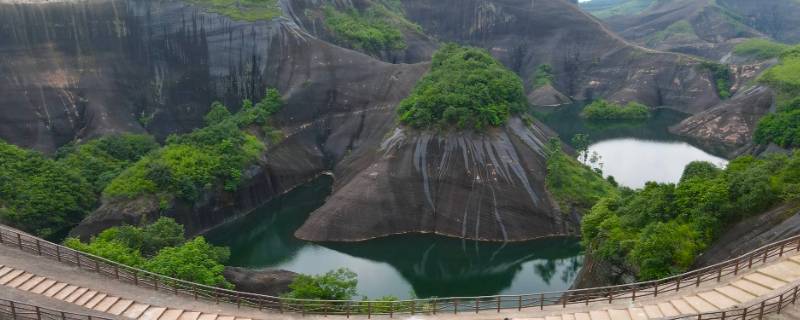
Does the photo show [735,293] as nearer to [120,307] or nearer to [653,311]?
[653,311]

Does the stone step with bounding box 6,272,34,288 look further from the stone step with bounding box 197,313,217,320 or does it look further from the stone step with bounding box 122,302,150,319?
the stone step with bounding box 197,313,217,320

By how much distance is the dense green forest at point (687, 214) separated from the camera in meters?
22.8

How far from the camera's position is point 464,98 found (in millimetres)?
49375

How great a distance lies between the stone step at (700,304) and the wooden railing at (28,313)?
702 inches

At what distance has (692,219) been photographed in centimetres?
2442

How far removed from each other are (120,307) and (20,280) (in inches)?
133

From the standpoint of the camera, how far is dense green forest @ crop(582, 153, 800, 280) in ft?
74.6

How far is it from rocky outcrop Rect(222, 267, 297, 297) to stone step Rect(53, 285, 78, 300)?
11677 millimetres

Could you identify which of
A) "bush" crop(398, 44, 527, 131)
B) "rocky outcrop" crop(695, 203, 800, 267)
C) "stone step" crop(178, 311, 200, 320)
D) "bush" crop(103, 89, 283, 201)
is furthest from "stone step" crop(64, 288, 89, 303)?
"bush" crop(398, 44, 527, 131)

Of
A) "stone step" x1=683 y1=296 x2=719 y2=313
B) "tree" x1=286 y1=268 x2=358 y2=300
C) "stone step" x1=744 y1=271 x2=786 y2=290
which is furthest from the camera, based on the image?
"tree" x1=286 y1=268 x2=358 y2=300

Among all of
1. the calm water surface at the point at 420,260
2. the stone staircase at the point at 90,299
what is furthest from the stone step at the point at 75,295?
the calm water surface at the point at 420,260

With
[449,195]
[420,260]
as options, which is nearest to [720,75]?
[449,195]

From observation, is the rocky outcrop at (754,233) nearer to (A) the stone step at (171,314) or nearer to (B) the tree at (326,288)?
(B) the tree at (326,288)

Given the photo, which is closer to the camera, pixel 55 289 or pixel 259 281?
pixel 55 289
